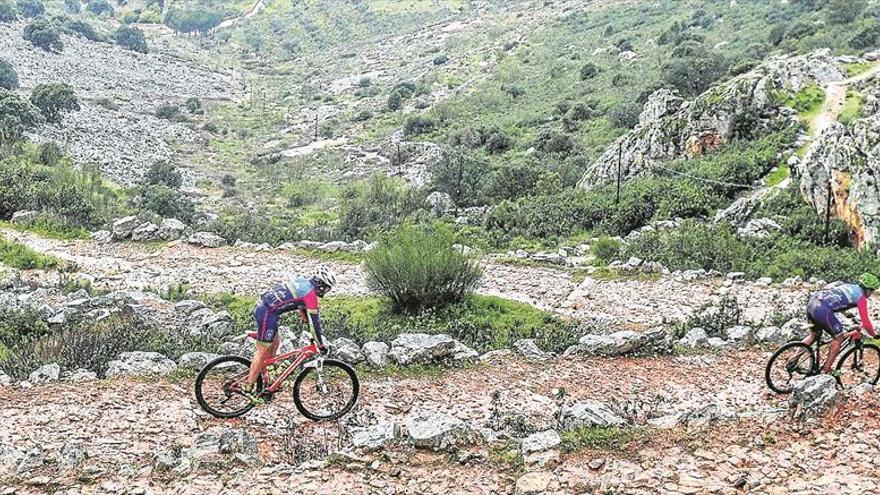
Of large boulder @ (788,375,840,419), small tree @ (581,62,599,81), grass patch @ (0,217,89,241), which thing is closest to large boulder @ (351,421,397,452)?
large boulder @ (788,375,840,419)

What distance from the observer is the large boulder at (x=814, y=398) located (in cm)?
638

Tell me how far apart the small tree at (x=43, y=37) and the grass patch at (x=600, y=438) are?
216 ft

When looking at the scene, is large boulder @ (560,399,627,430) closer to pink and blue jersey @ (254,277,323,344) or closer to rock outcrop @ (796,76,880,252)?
pink and blue jersey @ (254,277,323,344)

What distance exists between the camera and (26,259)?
50.2 ft

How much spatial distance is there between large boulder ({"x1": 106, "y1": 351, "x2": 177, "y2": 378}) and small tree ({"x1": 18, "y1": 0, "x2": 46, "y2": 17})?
3114 inches

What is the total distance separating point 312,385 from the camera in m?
7.46

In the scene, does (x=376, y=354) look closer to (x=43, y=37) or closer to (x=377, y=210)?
(x=377, y=210)

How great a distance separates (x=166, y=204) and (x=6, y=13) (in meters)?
56.1

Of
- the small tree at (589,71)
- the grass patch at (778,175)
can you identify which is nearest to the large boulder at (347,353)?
the grass patch at (778,175)

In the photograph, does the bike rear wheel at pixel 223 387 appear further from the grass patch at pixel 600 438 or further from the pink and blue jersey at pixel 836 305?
the pink and blue jersey at pixel 836 305

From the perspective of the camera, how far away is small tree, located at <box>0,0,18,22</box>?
219ft

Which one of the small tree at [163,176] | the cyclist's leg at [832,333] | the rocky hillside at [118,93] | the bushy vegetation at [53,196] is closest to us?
the cyclist's leg at [832,333]

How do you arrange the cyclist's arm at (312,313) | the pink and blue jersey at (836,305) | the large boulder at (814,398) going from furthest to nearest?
the pink and blue jersey at (836,305) < the cyclist's arm at (312,313) < the large boulder at (814,398)

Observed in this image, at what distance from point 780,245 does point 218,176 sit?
90.4ft
